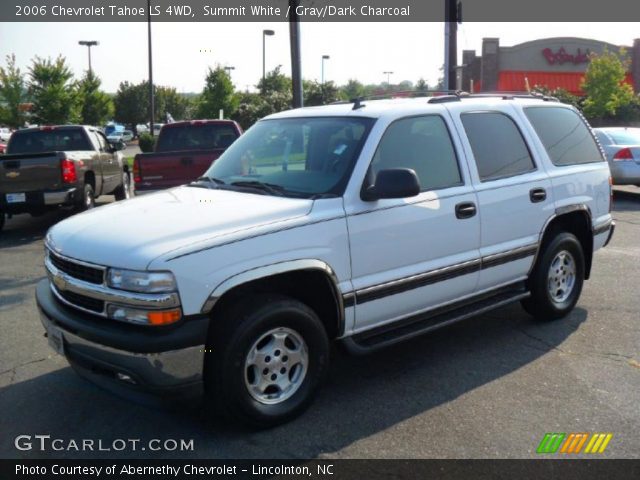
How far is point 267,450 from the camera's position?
3.79 meters

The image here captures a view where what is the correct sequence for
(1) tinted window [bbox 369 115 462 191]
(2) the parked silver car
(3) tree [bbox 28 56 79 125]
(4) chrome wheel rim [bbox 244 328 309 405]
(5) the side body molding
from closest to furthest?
(5) the side body molding, (4) chrome wheel rim [bbox 244 328 309 405], (1) tinted window [bbox 369 115 462 191], (2) the parked silver car, (3) tree [bbox 28 56 79 125]

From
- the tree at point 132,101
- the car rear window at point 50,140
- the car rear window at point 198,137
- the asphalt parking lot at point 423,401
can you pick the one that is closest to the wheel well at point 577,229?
the asphalt parking lot at point 423,401

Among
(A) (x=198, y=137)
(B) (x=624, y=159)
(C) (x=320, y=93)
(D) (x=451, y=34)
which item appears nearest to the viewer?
(A) (x=198, y=137)

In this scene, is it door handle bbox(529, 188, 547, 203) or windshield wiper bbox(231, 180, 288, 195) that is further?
door handle bbox(529, 188, 547, 203)

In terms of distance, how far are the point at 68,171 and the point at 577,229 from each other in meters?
8.23

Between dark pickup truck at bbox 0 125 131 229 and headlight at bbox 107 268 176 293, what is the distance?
8.17m

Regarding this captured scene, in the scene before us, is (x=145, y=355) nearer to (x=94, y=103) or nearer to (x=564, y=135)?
(x=564, y=135)

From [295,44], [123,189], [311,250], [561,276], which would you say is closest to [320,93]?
[123,189]

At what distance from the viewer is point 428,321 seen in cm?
481

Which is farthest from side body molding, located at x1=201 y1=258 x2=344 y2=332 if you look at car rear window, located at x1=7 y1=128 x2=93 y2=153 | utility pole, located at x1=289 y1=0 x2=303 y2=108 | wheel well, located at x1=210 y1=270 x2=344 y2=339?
car rear window, located at x1=7 y1=128 x2=93 y2=153

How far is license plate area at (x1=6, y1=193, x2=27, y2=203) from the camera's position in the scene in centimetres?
1091

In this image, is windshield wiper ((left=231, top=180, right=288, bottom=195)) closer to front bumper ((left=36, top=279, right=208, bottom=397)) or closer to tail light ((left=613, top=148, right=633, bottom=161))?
front bumper ((left=36, top=279, right=208, bottom=397))

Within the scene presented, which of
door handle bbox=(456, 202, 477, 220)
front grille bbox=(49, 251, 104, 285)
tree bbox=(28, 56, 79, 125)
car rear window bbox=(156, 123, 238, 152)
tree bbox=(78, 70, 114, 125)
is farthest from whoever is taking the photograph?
tree bbox=(78, 70, 114, 125)

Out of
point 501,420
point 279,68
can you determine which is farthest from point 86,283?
point 279,68
